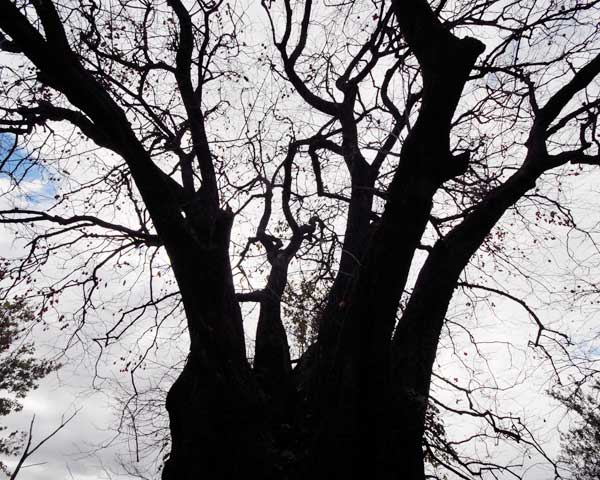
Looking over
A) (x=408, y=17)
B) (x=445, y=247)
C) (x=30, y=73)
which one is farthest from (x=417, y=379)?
(x=30, y=73)

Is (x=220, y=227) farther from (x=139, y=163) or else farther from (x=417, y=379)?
(x=417, y=379)

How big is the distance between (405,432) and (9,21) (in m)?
3.77

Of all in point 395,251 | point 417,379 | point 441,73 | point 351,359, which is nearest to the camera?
point 441,73

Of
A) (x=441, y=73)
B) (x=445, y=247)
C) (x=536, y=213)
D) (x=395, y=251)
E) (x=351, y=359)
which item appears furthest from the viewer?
(x=536, y=213)

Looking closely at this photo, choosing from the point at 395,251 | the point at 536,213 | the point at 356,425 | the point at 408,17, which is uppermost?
the point at 536,213

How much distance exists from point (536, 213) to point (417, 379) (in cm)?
346

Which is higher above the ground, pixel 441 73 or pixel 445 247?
pixel 441 73

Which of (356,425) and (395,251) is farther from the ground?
(395,251)

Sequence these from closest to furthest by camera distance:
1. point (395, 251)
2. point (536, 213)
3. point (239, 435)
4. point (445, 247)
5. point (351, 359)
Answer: point (395, 251), point (351, 359), point (239, 435), point (445, 247), point (536, 213)

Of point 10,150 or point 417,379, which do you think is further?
point 10,150

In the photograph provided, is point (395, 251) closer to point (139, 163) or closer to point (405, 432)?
point (405, 432)

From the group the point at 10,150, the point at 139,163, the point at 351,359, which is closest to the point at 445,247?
the point at 351,359

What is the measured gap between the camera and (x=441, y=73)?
6.87 feet

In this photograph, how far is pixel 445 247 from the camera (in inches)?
120
